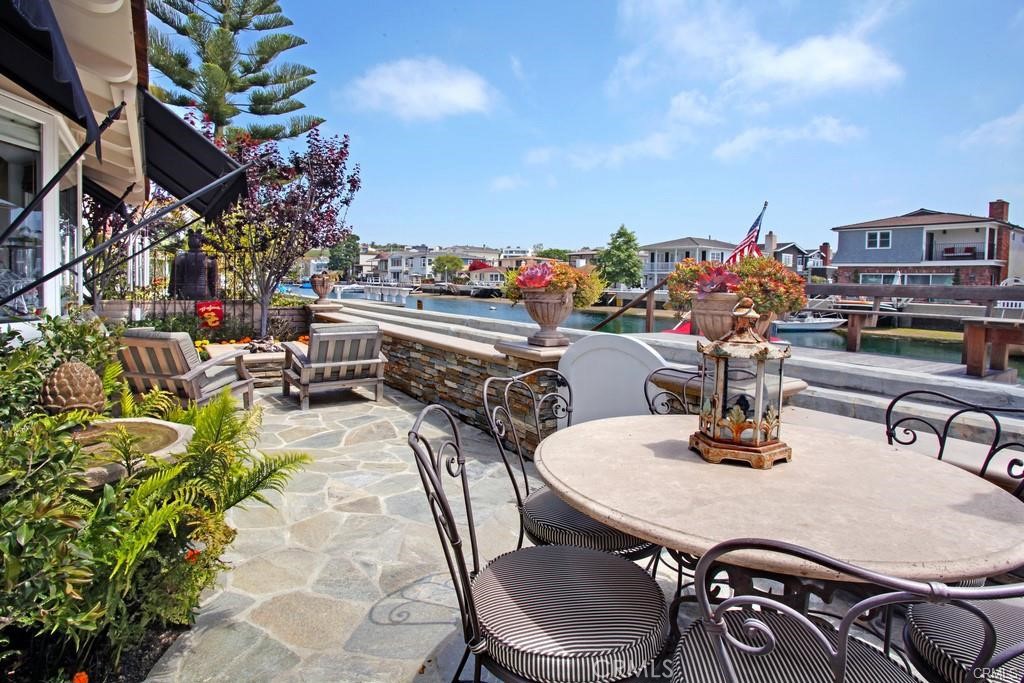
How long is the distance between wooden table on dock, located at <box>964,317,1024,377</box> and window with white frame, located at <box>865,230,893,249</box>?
3059 cm

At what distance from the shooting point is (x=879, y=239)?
104ft

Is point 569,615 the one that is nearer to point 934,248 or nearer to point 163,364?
point 163,364

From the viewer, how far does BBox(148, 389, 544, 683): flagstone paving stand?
1.88m

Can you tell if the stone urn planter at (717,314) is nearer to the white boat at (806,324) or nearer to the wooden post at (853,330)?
the wooden post at (853,330)

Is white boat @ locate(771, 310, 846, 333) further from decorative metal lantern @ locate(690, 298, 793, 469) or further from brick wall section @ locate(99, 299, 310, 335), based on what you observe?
decorative metal lantern @ locate(690, 298, 793, 469)

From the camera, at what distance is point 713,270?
116 inches

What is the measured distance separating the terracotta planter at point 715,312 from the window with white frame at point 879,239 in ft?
116

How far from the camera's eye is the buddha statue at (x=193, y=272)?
34.2ft

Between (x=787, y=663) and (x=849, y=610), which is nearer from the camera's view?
(x=849, y=610)

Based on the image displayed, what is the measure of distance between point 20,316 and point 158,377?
118 centimetres

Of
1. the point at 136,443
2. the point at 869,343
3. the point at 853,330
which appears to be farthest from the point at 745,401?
Answer: the point at 869,343

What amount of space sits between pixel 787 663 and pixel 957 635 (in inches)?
20.5

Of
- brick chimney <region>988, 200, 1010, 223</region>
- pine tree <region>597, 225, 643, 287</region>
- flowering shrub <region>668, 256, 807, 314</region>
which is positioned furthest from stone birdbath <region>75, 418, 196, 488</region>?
pine tree <region>597, 225, 643, 287</region>

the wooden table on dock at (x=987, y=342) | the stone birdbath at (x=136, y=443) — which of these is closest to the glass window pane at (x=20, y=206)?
the stone birdbath at (x=136, y=443)
